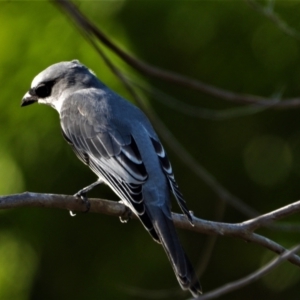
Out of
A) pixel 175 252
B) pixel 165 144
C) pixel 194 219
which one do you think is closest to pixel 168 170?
pixel 194 219

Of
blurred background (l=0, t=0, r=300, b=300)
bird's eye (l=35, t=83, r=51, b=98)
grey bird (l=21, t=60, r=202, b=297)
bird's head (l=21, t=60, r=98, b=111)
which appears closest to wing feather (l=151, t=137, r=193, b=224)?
grey bird (l=21, t=60, r=202, b=297)

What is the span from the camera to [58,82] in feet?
12.3

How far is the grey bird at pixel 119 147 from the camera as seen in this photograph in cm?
262

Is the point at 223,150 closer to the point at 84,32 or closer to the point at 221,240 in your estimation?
the point at 221,240

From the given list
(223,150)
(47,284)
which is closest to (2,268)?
(47,284)

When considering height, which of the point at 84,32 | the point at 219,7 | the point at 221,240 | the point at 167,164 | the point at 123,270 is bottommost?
the point at 221,240

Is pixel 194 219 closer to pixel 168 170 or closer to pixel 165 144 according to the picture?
pixel 168 170

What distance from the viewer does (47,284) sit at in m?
4.39

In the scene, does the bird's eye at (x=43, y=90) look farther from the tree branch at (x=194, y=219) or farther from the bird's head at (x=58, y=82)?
the tree branch at (x=194, y=219)

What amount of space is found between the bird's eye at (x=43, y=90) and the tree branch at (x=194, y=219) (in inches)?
47.6

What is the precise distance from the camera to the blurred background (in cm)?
433

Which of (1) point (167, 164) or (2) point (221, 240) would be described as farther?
(2) point (221, 240)

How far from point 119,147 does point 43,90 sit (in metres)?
0.85

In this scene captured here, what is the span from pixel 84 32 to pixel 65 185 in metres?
1.84
